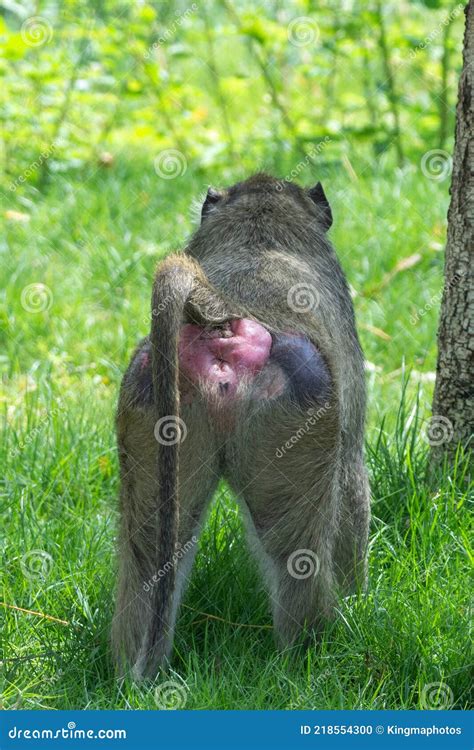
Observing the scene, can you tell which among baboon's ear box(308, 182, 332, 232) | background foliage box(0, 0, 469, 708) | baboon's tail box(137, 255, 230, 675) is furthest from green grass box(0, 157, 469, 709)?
baboon's ear box(308, 182, 332, 232)

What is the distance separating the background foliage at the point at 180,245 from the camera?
358 cm

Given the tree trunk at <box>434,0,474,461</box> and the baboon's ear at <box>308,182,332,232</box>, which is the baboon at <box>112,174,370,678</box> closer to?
the baboon's ear at <box>308,182,332,232</box>

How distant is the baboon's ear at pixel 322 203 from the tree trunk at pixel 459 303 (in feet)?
1.58

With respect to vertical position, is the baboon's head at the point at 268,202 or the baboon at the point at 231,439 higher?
the baboon's head at the point at 268,202

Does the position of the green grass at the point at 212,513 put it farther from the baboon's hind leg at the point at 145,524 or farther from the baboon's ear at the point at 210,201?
the baboon's ear at the point at 210,201

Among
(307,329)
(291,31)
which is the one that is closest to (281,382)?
(307,329)

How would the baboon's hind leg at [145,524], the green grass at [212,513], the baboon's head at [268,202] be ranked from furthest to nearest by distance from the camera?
the baboon's head at [268,202] < the green grass at [212,513] < the baboon's hind leg at [145,524]

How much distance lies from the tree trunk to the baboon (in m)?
0.84

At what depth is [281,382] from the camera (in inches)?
128

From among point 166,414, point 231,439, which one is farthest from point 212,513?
point 166,414

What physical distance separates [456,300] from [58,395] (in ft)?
7.15

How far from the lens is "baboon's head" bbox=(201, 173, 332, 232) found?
13.3 ft

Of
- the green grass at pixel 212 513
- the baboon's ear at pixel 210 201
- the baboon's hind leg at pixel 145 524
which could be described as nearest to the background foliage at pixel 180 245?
the green grass at pixel 212 513

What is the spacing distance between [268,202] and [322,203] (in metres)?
0.35
